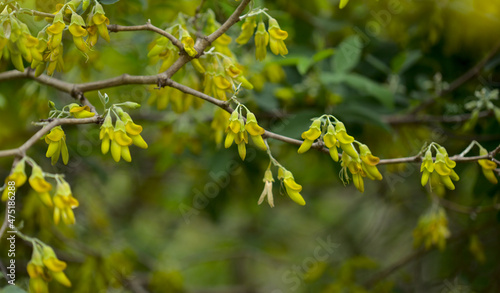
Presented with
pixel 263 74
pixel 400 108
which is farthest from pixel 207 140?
pixel 400 108

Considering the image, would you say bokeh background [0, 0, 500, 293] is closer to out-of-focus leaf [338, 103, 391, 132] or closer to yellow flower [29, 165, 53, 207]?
out-of-focus leaf [338, 103, 391, 132]

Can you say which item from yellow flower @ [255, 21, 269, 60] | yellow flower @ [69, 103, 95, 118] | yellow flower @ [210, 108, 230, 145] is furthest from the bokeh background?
yellow flower @ [69, 103, 95, 118]

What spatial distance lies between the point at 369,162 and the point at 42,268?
104 cm

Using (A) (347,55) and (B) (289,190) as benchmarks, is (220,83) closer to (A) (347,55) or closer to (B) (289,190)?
(B) (289,190)

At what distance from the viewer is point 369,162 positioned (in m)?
1.51

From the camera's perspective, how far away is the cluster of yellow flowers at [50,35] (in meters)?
1.41

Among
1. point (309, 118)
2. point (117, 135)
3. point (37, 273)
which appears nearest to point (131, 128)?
point (117, 135)

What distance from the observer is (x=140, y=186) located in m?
4.82

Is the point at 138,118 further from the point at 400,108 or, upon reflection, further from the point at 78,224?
the point at 400,108

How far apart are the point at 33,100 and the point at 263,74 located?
1.20 metres

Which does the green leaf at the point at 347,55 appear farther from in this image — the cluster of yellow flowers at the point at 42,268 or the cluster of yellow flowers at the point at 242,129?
the cluster of yellow flowers at the point at 42,268

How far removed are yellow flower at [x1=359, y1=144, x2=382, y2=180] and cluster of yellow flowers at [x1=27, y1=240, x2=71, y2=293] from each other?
96 cm

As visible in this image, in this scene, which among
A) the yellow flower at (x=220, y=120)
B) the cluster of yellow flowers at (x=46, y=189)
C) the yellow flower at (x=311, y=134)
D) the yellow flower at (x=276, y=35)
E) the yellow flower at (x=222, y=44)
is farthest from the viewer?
the yellow flower at (x=220, y=120)

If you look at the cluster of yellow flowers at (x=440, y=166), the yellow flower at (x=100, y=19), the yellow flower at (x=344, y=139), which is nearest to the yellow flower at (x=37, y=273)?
the yellow flower at (x=100, y=19)
